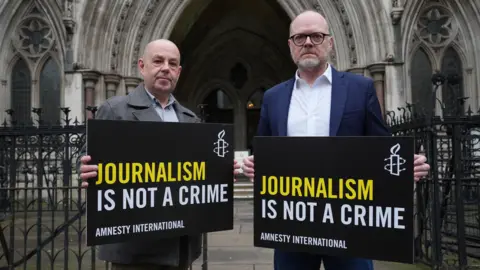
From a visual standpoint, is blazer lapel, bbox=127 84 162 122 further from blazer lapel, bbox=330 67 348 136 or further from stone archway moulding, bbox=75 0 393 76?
stone archway moulding, bbox=75 0 393 76

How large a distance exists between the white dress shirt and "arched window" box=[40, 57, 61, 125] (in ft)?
37.8

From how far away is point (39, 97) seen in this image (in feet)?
40.5

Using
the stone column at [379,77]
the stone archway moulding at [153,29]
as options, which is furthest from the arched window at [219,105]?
the stone column at [379,77]

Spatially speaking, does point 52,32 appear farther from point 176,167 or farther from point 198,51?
point 176,167

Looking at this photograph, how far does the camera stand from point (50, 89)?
12375 mm

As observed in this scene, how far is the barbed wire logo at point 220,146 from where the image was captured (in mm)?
2459

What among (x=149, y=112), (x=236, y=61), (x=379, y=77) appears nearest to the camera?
(x=149, y=112)

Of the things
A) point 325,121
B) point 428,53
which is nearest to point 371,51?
point 428,53

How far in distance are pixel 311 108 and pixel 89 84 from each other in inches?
390

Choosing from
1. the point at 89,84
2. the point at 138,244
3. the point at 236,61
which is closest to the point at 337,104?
the point at 138,244

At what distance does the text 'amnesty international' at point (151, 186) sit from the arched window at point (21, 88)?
11.8 metres

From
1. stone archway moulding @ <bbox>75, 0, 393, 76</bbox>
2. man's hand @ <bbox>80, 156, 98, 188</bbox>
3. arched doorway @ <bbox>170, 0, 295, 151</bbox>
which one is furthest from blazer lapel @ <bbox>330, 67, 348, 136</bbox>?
arched doorway @ <bbox>170, 0, 295, 151</bbox>

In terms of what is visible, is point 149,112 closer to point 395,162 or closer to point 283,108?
point 283,108

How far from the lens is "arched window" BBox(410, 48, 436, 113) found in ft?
38.8
